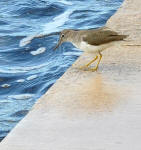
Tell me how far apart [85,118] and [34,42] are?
6.24 metres

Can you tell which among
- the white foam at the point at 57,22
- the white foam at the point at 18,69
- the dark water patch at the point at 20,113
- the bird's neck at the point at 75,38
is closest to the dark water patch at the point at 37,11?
the white foam at the point at 57,22

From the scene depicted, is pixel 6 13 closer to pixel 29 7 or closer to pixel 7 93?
pixel 29 7

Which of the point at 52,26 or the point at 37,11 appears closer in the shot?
the point at 52,26

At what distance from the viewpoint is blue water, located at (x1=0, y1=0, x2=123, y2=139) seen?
27.8 feet

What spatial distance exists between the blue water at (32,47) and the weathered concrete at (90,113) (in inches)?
58.1

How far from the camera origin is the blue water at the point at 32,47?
8.48m

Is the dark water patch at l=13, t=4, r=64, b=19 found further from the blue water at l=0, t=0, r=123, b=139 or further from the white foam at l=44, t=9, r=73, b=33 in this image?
the white foam at l=44, t=9, r=73, b=33

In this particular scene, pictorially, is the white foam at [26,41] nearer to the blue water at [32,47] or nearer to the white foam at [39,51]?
the blue water at [32,47]

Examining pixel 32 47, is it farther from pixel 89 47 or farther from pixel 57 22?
pixel 89 47

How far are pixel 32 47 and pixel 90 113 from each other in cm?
589

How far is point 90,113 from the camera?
540 centimetres

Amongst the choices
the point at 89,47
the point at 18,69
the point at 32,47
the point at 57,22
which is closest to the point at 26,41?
the point at 32,47

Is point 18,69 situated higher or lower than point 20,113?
higher

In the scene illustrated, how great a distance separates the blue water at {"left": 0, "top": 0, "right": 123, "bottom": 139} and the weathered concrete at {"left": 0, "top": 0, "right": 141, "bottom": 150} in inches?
58.1
